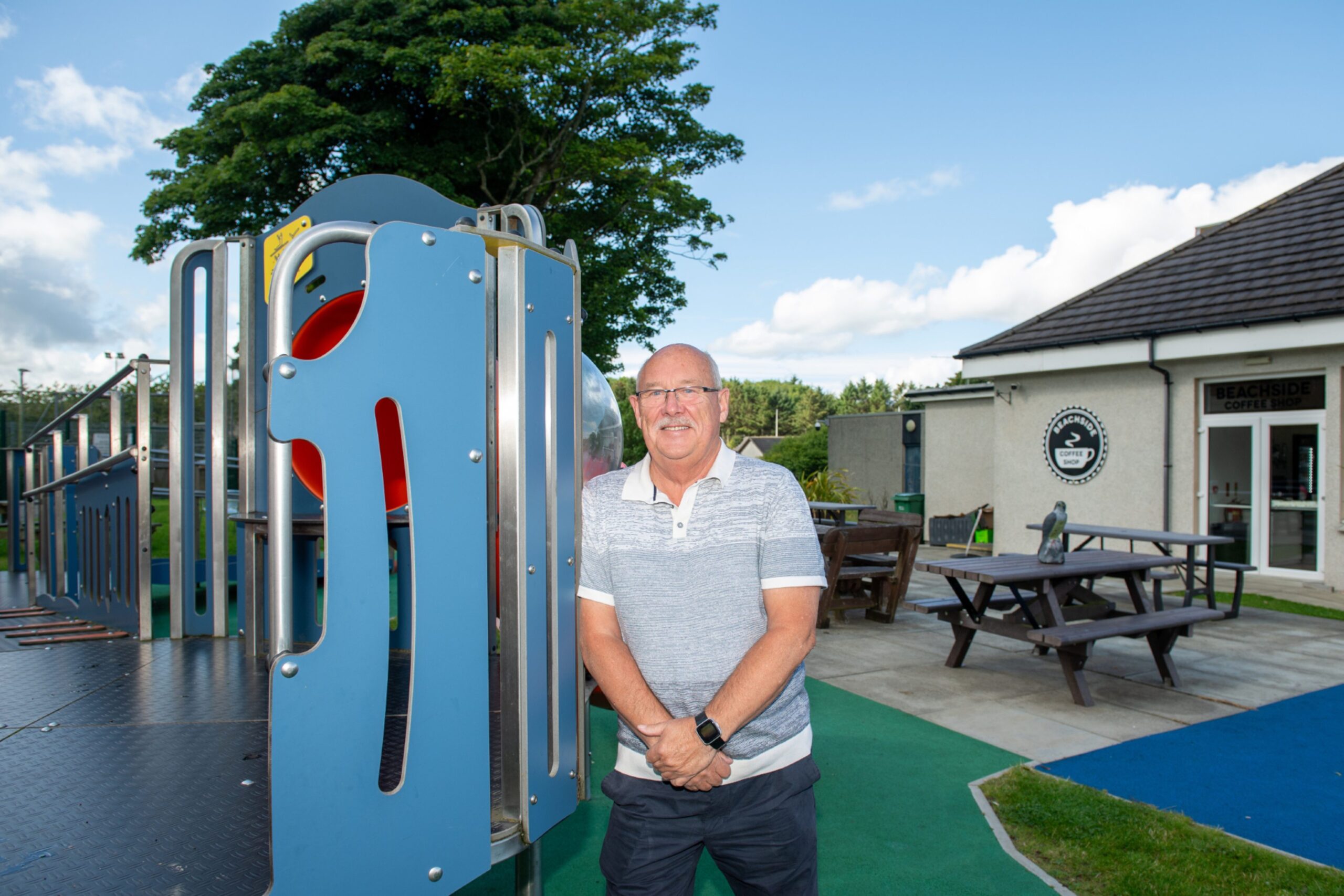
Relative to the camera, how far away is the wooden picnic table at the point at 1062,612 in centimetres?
539

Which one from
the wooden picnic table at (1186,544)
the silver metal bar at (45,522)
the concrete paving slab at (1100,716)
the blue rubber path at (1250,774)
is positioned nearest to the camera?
the blue rubber path at (1250,774)

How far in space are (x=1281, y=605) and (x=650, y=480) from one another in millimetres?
9317

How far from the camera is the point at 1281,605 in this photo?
875 centimetres

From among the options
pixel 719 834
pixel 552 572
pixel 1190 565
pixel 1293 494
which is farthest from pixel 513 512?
pixel 1293 494

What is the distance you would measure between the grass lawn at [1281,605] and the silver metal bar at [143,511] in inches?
354

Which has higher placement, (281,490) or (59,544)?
(281,490)

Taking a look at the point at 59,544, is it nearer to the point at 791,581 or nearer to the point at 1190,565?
the point at 791,581

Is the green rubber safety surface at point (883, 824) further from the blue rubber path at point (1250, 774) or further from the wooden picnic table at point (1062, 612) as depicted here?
the wooden picnic table at point (1062, 612)

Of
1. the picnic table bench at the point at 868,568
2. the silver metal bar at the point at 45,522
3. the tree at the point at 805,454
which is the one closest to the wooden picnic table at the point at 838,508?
the picnic table bench at the point at 868,568

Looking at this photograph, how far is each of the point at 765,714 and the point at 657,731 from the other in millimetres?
269

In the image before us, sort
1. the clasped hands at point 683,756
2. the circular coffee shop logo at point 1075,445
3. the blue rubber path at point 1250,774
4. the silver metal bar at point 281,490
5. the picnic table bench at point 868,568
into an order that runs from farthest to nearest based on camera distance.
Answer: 1. the circular coffee shop logo at point 1075,445
2. the picnic table bench at point 868,568
3. the blue rubber path at point 1250,774
4. the clasped hands at point 683,756
5. the silver metal bar at point 281,490

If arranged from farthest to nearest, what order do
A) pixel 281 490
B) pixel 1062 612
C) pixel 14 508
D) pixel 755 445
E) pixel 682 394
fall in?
pixel 755 445
pixel 14 508
pixel 1062 612
pixel 682 394
pixel 281 490

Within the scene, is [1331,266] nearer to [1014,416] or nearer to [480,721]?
[1014,416]

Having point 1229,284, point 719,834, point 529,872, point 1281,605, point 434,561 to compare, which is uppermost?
point 1229,284
